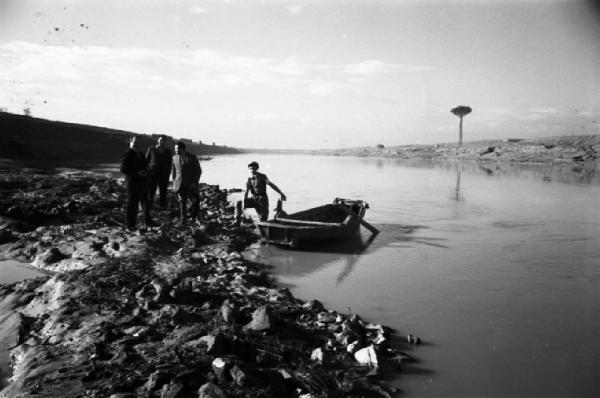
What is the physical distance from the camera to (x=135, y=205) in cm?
939

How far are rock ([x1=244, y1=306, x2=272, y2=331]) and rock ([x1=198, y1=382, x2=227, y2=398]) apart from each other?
1357 millimetres

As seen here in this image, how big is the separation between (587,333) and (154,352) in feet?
19.3

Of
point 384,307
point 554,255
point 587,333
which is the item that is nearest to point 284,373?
point 384,307

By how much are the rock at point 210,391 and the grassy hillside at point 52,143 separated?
31.4 metres

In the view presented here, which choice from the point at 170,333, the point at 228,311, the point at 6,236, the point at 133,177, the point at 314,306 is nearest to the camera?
the point at 170,333

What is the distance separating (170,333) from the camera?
4.64 metres

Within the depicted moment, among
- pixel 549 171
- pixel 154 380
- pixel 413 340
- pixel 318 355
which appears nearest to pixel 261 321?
pixel 318 355

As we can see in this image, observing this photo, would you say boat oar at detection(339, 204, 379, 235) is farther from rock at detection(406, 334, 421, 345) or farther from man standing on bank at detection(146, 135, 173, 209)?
rock at detection(406, 334, 421, 345)

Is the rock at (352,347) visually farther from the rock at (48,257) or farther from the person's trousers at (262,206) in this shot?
the person's trousers at (262,206)

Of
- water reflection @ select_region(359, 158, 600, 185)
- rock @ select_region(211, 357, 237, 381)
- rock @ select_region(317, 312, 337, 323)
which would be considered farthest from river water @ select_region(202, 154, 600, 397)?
water reflection @ select_region(359, 158, 600, 185)

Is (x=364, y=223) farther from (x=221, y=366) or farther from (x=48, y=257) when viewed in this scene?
(x=221, y=366)

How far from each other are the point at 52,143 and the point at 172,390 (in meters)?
40.7

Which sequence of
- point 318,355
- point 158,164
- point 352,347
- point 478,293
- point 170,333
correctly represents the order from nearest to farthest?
point 318,355
point 170,333
point 352,347
point 478,293
point 158,164

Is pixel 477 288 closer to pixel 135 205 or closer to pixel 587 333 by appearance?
pixel 587 333
